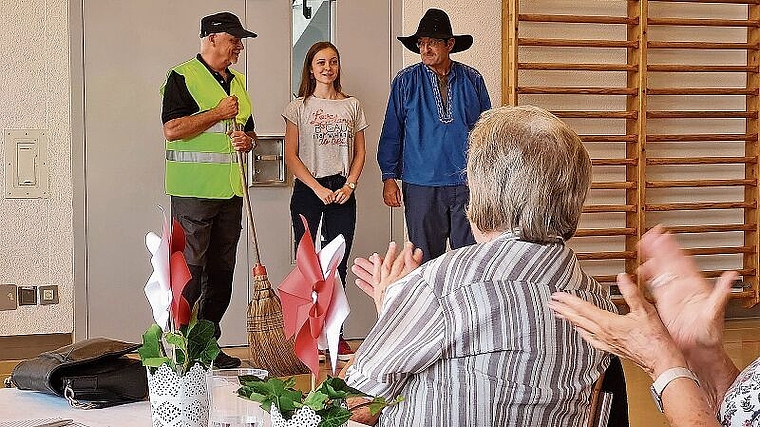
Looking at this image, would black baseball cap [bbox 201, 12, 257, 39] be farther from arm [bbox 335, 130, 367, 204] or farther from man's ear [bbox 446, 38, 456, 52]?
man's ear [bbox 446, 38, 456, 52]

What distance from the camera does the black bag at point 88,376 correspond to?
216 cm

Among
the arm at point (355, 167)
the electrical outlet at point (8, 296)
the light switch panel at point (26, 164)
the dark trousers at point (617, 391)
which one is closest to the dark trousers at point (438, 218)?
the arm at point (355, 167)

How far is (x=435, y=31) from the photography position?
18.5ft

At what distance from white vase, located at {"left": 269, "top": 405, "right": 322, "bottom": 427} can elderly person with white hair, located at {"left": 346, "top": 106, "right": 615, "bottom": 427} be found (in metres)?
0.45

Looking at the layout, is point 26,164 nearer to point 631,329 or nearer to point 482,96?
point 482,96

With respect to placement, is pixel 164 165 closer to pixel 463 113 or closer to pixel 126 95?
pixel 126 95

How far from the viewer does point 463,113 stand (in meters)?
5.65

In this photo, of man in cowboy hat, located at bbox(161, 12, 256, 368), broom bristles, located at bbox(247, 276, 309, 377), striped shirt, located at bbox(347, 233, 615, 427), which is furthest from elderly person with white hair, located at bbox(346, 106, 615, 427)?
man in cowboy hat, located at bbox(161, 12, 256, 368)

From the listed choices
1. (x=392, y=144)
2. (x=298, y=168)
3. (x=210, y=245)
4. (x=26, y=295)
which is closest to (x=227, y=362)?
(x=210, y=245)

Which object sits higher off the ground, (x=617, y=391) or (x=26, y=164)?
(x=26, y=164)

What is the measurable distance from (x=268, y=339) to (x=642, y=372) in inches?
67.9

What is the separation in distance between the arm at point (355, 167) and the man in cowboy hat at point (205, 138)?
0.65 m

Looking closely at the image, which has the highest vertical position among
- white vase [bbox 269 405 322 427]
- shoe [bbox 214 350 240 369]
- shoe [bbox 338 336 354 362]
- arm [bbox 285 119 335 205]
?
arm [bbox 285 119 335 205]

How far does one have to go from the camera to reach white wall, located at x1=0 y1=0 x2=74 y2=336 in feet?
18.1
